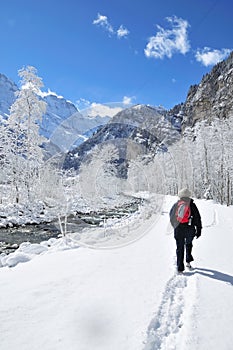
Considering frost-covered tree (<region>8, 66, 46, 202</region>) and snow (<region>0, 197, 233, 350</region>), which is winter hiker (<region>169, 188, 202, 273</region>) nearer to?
snow (<region>0, 197, 233, 350</region>)

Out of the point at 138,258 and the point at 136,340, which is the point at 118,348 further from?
the point at 138,258

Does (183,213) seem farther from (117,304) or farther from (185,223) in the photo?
(117,304)

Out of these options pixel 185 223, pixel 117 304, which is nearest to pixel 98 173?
pixel 185 223

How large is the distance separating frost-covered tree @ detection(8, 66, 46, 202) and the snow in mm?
20872

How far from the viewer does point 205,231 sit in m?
10.9

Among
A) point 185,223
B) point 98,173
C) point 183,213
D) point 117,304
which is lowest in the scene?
point 117,304

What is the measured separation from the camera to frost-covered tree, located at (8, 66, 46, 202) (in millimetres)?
25406

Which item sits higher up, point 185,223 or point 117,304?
point 185,223

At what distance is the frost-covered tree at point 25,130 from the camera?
25.4 m

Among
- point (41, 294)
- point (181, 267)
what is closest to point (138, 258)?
point (181, 267)

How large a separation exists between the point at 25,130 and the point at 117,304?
24809mm

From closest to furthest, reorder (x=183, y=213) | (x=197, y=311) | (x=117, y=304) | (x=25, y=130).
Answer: (x=197, y=311) < (x=117, y=304) < (x=183, y=213) < (x=25, y=130)

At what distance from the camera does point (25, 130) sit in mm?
26266

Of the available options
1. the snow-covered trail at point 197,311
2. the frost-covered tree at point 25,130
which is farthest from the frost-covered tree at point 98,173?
the snow-covered trail at point 197,311
